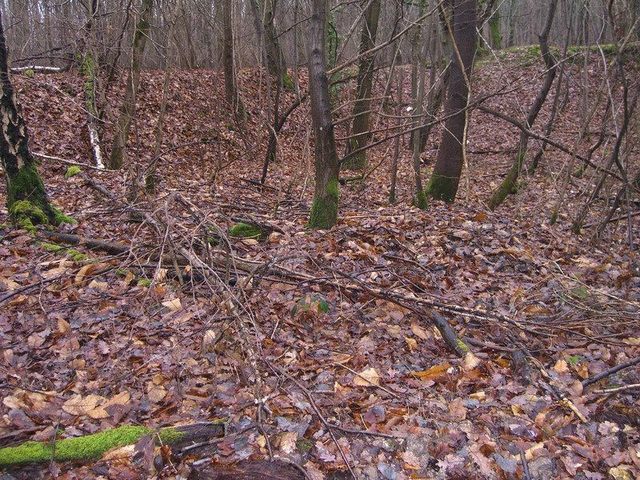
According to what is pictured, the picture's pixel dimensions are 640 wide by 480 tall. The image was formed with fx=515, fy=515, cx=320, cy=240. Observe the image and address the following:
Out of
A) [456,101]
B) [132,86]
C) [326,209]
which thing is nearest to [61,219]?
[326,209]

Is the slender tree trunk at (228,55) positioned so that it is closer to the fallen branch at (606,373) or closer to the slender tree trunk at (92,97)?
the slender tree trunk at (92,97)

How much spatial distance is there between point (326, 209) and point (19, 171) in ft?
12.1

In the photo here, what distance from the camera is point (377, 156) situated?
1441cm

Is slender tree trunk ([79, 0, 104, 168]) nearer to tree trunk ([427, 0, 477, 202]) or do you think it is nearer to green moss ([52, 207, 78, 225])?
green moss ([52, 207, 78, 225])

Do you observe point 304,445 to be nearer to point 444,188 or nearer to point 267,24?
point 444,188

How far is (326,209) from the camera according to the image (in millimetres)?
6660

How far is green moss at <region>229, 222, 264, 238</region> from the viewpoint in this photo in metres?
6.45

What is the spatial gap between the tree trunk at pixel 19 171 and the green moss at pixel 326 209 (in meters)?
3.23

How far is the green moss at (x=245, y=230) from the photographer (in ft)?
21.2

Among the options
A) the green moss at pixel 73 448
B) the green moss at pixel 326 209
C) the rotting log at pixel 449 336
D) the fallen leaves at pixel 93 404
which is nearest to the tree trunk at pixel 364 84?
the green moss at pixel 326 209

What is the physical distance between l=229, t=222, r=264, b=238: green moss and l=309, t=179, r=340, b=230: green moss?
0.71m

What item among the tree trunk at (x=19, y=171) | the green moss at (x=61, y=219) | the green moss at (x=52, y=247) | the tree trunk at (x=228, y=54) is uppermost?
the tree trunk at (x=228, y=54)

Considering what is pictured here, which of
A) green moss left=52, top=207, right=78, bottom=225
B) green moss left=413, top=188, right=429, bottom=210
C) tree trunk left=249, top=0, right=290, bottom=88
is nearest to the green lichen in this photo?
green moss left=52, top=207, right=78, bottom=225

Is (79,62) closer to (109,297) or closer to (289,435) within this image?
(109,297)
